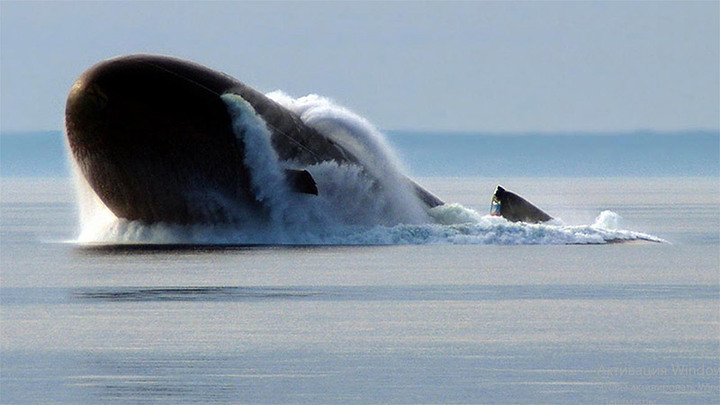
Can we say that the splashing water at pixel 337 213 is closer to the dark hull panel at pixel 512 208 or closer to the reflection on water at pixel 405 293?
the dark hull panel at pixel 512 208

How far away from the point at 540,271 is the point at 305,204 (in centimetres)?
947

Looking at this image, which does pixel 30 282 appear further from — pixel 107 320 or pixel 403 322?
pixel 403 322

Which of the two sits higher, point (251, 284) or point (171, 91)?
point (171, 91)

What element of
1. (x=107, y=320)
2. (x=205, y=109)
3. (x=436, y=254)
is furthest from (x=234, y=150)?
(x=107, y=320)

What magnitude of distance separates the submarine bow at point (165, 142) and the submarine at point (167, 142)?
3 cm

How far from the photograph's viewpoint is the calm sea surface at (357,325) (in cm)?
2858

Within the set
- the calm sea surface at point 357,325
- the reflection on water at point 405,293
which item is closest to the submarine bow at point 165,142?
the calm sea surface at point 357,325

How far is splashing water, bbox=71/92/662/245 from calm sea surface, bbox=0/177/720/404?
0.86m

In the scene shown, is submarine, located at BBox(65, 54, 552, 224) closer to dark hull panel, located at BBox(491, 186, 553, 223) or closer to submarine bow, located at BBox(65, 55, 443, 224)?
submarine bow, located at BBox(65, 55, 443, 224)

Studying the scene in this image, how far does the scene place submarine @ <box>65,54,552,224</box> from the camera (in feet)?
178

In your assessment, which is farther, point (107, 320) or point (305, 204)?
point (305, 204)

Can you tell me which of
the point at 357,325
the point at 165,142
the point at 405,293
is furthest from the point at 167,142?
the point at 357,325

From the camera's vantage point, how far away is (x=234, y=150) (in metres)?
56.2

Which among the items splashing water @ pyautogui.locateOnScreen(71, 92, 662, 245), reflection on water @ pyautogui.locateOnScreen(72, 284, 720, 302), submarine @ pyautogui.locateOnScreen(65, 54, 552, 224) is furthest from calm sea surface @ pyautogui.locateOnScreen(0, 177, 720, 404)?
submarine @ pyautogui.locateOnScreen(65, 54, 552, 224)
